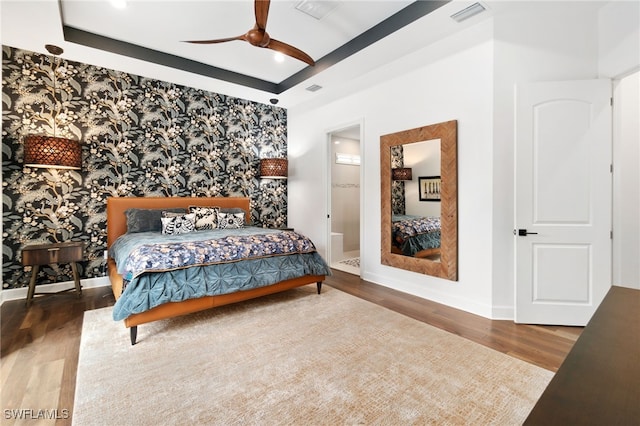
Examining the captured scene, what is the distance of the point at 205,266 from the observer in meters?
2.88

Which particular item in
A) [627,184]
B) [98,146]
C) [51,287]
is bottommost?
[51,287]

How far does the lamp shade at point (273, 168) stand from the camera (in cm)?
539

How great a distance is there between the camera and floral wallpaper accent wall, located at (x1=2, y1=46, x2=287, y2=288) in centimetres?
359

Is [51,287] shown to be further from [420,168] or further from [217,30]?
[420,168]

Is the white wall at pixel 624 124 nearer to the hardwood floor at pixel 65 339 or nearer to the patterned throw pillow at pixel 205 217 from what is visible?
the hardwood floor at pixel 65 339

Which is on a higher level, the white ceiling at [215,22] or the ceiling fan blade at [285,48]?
the white ceiling at [215,22]

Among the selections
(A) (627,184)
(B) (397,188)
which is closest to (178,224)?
(B) (397,188)

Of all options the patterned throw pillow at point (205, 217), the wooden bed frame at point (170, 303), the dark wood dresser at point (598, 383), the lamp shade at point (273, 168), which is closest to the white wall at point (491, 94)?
the wooden bed frame at point (170, 303)

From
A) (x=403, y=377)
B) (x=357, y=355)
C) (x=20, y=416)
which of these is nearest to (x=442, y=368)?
(x=403, y=377)

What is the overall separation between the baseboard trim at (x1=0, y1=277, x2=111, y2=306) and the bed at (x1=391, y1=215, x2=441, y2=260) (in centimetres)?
397

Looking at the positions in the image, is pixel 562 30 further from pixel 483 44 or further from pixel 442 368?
pixel 442 368

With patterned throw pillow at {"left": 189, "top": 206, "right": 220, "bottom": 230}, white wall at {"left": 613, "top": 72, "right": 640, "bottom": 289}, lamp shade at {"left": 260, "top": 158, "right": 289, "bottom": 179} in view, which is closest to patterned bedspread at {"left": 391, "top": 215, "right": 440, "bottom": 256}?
white wall at {"left": 613, "top": 72, "right": 640, "bottom": 289}

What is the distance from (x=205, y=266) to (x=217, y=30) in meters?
2.63

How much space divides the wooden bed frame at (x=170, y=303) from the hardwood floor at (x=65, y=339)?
0.43 metres
